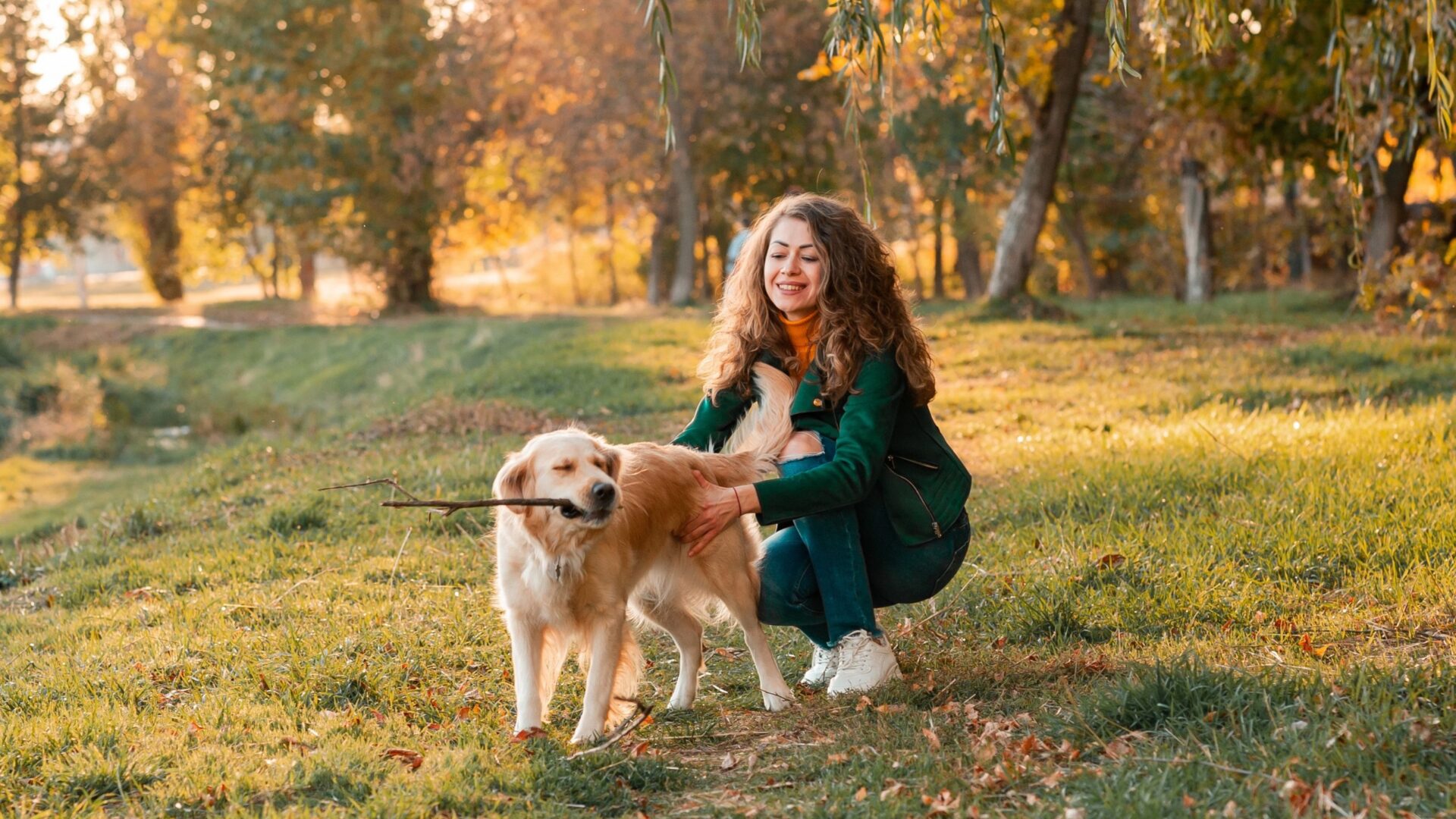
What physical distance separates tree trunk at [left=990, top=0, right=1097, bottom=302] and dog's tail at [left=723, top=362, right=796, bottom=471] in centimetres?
1348

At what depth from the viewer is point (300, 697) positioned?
15.9 feet

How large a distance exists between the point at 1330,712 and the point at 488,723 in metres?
2.65

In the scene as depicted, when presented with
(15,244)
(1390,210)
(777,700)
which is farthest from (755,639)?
(15,244)

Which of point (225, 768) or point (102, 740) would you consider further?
point (102, 740)

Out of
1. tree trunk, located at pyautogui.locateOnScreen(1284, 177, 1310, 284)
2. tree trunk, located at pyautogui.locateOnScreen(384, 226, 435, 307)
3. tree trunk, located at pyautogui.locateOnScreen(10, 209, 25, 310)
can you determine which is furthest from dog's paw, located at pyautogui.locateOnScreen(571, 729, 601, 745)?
tree trunk, located at pyautogui.locateOnScreen(10, 209, 25, 310)

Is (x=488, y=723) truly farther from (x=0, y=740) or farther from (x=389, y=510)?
(x=389, y=510)

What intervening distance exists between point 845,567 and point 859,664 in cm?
33

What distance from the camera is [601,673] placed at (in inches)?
170

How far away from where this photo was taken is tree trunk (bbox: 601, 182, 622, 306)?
109 feet

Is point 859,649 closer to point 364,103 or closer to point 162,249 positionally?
point 364,103

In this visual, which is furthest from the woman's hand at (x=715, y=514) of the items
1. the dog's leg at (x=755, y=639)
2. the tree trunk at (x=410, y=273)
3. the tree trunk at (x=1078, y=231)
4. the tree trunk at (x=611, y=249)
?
the tree trunk at (x=611, y=249)

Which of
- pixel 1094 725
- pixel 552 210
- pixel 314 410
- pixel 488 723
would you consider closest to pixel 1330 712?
pixel 1094 725

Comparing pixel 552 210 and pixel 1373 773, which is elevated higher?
pixel 552 210

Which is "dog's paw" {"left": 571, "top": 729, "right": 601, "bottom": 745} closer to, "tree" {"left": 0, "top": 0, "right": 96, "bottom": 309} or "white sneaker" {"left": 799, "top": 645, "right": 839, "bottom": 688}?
"white sneaker" {"left": 799, "top": 645, "right": 839, "bottom": 688}
